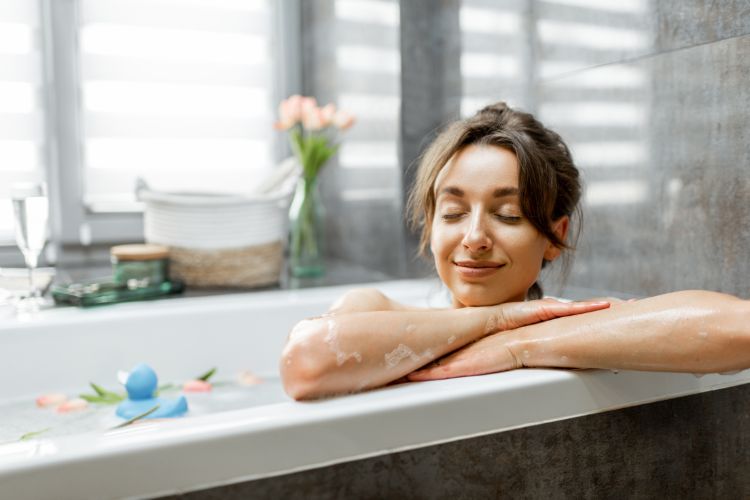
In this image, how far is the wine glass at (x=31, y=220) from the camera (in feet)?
5.18

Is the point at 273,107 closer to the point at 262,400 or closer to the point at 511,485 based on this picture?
the point at 262,400

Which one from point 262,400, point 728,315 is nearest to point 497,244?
point 728,315

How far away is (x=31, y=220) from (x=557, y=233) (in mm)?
1197

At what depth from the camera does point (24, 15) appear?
2.29 metres

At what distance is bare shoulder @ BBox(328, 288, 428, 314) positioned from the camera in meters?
1.10

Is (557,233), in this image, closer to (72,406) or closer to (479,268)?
(479,268)

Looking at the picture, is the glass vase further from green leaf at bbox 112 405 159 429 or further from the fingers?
the fingers

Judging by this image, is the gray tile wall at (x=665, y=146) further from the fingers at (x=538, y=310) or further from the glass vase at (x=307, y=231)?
the glass vase at (x=307, y=231)

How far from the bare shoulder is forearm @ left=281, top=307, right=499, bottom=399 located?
17 cm

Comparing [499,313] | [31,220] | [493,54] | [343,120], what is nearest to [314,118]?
[343,120]

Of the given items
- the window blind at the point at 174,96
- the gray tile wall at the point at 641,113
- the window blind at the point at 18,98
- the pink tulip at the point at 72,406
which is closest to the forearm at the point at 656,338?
the gray tile wall at the point at 641,113

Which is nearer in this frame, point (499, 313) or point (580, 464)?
point (580, 464)

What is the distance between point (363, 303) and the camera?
1123 mm

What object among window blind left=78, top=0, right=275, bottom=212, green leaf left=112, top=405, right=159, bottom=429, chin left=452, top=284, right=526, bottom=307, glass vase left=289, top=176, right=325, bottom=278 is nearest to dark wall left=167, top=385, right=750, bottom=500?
chin left=452, top=284, right=526, bottom=307
